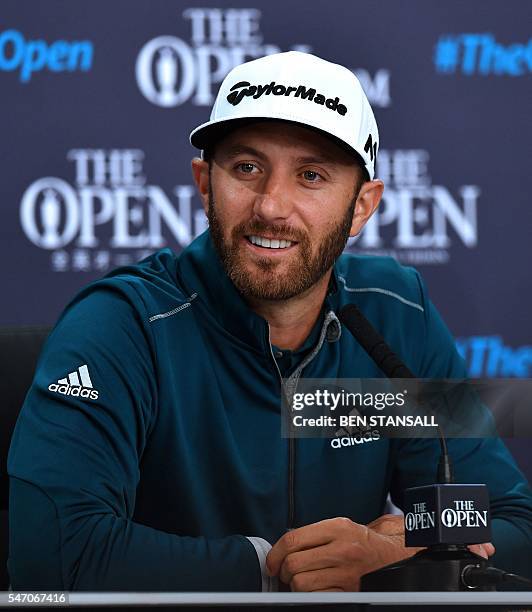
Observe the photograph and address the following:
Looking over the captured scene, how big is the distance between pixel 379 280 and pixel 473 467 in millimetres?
399

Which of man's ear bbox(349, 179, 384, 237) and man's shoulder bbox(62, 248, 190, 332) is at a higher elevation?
man's ear bbox(349, 179, 384, 237)

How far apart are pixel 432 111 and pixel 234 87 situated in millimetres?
1411

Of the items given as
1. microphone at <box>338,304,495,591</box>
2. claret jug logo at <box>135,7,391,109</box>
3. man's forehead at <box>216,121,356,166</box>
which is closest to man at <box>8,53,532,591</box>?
man's forehead at <box>216,121,356,166</box>

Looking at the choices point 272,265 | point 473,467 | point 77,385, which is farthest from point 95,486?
point 473,467

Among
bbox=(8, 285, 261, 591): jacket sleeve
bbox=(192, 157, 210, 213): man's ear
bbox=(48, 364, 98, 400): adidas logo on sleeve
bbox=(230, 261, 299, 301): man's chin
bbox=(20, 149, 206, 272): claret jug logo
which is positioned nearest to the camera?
bbox=(8, 285, 261, 591): jacket sleeve

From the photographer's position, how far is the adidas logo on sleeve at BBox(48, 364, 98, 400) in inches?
56.9

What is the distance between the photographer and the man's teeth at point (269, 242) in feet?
5.32

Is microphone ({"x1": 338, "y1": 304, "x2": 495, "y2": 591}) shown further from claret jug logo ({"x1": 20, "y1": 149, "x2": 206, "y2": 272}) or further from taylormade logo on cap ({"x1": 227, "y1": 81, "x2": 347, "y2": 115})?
claret jug logo ({"x1": 20, "y1": 149, "x2": 206, "y2": 272})

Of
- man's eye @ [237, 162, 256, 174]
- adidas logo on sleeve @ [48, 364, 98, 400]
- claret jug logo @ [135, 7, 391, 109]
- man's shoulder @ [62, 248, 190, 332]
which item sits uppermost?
claret jug logo @ [135, 7, 391, 109]

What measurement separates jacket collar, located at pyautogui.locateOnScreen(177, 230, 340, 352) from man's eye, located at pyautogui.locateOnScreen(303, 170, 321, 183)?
20 centimetres

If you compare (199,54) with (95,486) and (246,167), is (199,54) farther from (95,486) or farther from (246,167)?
(95,486)

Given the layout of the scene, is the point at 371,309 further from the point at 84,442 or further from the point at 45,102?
the point at 45,102

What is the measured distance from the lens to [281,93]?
61.2 inches

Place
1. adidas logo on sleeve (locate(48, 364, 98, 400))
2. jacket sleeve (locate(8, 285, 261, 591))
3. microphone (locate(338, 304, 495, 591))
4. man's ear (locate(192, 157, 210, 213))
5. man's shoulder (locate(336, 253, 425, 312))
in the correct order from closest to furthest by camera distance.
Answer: microphone (locate(338, 304, 495, 591)) < jacket sleeve (locate(8, 285, 261, 591)) < adidas logo on sleeve (locate(48, 364, 98, 400)) < man's ear (locate(192, 157, 210, 213)) < man's shoulder (locate(336, 253, 425, 312))
